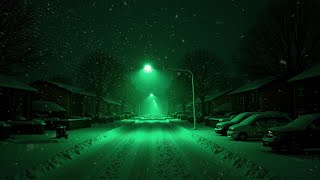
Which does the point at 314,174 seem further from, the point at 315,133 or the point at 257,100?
the point at 257,100

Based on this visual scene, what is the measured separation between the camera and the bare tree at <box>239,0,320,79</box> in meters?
37.7

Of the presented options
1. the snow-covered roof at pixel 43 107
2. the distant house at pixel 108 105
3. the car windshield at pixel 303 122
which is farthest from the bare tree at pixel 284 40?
the distant house at pixel 108 105

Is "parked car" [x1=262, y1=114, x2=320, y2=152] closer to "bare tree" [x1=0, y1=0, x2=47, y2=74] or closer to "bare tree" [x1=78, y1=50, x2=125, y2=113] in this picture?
"bare tree" [x1=0, y1=0, x2=47, y2=74]

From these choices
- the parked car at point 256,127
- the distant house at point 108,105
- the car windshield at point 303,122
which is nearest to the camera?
the car windshield at point 303,122

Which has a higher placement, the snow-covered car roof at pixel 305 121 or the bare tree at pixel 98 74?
the bare tree at pixel 98 74

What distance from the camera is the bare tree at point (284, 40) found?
3769 centimetres

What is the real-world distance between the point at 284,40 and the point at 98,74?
119 feet

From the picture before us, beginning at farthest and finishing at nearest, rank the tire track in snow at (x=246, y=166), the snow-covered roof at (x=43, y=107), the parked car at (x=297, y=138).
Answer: the snow-covered roof at (x=43, y=107) → the parked car at (x=297, y=138) → the tire track in snow at (x=246, y=166)

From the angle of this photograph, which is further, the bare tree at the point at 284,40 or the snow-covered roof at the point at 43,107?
the snow-covered roof at the point at 43,107

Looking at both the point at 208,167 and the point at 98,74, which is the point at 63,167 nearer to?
the point at 208,167

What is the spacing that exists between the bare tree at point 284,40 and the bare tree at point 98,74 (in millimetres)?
32964

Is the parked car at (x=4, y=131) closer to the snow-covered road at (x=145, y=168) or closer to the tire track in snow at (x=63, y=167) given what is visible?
the tire track in snow at (x=63, y=167)

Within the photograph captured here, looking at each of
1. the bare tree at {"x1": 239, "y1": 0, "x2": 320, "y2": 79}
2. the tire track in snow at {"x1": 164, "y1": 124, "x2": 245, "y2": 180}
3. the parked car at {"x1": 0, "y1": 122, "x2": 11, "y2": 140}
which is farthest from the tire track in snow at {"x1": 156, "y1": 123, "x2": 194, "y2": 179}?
the bare tree at {"x1": 239, "y1": 0, "x2": 320, "y2": 79}

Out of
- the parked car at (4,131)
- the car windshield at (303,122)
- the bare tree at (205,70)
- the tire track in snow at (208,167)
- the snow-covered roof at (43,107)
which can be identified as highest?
the bare tree at (205,70)
